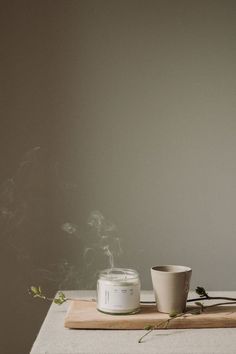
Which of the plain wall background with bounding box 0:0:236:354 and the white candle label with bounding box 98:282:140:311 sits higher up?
the plain wall background with bounding box 0:0:236:354

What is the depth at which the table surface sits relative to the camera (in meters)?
0.90

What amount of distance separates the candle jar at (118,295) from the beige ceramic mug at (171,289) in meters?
0.05

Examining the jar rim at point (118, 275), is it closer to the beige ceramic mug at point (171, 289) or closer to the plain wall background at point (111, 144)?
the beige ceramic mug at point (171, 289)

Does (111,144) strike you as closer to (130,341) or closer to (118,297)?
(118,297)

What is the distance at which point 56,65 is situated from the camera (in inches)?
65.9

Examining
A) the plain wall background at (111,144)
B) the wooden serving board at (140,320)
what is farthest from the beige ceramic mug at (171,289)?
the plain wall background at (111,144)

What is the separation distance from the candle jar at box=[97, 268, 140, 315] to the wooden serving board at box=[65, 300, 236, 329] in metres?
0.01

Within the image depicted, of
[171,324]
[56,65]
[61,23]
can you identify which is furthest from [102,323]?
[61,23]

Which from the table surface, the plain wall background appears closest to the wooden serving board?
the table surface

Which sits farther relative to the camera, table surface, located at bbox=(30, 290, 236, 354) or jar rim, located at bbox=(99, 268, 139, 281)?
jar rim, located at bbox=(99, 268, 139, 281)

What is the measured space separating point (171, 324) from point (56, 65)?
0.99 metres

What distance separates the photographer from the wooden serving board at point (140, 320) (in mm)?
1026

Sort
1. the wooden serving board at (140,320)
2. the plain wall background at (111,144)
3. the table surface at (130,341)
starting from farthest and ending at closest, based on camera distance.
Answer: the plain wall background at (111,144), the wooden serving board at (140,320), the table surface at (130,341)

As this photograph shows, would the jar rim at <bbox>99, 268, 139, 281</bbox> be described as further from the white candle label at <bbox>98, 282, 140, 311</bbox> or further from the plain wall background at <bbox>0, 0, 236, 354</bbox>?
the plain wall background at <bbox>0, 0, 236, 354</bbox>
